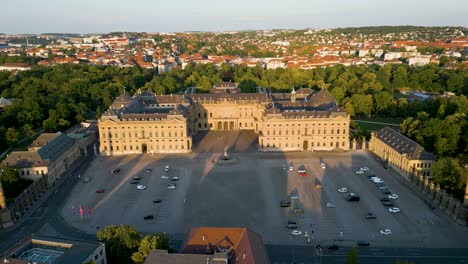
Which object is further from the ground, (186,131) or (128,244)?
(186,131)

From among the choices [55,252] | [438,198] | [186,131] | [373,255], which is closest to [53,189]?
[186,131]


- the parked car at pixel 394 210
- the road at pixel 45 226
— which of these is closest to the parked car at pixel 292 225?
the parked car at pixel 394 210

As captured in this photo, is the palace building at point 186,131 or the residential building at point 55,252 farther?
the palace building at point 186,131

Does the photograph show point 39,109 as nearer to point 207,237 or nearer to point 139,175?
point 139,175

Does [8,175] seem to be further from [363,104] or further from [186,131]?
[363,104]

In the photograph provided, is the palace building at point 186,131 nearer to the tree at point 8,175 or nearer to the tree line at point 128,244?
the tree at point 8,175

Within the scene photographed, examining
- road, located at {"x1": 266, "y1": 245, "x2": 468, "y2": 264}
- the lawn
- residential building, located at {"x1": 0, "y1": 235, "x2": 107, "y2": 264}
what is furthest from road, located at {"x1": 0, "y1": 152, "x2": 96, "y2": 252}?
the lawn
